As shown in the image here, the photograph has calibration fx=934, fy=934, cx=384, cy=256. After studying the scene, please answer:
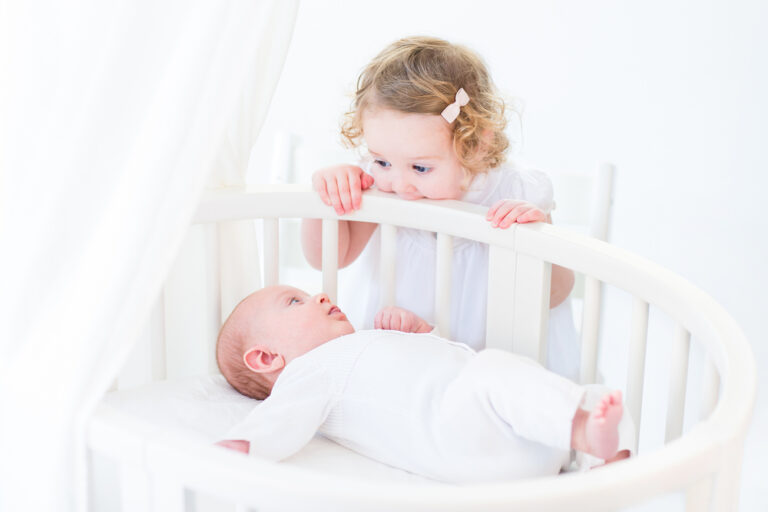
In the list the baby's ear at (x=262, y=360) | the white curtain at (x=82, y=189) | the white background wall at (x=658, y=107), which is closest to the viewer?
the white curtain at (x=82, y=189)

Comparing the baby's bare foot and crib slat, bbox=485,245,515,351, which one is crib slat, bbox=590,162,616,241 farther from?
the baby's bare foot

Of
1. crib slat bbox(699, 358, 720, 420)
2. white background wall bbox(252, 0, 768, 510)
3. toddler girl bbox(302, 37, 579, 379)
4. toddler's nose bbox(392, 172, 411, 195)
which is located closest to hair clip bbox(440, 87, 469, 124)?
toddler girl bbox(302, 37, 579, 379)

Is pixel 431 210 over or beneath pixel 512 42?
beneath

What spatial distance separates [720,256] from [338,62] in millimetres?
1172

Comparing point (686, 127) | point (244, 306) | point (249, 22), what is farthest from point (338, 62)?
point (249, 22)

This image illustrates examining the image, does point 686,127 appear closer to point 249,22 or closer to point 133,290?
point 249,22

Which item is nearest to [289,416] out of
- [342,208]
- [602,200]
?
[342,208]

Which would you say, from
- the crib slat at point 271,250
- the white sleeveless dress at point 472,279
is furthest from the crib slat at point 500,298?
the crib slat at point 271,250

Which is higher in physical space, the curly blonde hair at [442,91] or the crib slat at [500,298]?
the curly blonde hair at [442,91]

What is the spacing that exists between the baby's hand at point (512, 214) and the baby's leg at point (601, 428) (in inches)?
15.2

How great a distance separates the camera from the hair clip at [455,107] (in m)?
1.35

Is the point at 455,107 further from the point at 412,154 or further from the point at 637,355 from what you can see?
the point at 637,355

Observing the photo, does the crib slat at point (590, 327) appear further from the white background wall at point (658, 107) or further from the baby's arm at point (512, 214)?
the white background wall at point (658, 107)

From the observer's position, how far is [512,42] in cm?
243
